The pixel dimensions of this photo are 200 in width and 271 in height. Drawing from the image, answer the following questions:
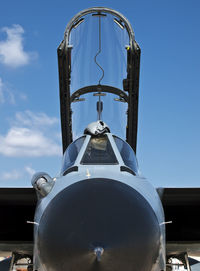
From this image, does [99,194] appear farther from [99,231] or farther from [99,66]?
[99,66]

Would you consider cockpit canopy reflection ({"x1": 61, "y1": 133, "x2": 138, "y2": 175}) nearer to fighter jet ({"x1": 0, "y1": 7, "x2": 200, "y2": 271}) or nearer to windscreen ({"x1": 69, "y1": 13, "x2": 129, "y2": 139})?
fighter jet ({"x1": 0, "y1": 7, "x2": 200, "y2": 271})

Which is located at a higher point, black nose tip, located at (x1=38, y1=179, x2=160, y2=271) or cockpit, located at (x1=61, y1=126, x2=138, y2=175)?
cockpit, located at (x1=61, y1=126, x2=138, y2=175)

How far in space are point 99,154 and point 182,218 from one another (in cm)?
280

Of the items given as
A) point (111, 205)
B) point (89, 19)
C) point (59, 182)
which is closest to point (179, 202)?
point (59, 182)

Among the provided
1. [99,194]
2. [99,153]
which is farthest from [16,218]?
[99,194]

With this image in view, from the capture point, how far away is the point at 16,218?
6.33 m

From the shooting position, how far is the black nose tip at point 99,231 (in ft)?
8.81

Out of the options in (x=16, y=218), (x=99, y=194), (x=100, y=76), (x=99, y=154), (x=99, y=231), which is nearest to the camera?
(x=99, y=231)

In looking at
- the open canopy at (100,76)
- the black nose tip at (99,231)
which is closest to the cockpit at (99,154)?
the black nose tip at (99,231)

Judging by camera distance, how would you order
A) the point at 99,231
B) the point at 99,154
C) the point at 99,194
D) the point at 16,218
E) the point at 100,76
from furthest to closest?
1. the point at 100,76
2. the point at 16,218
3. the point at 99,154
4. the point at 99,194
5. the point at 99,231

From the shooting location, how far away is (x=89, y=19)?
7.91m

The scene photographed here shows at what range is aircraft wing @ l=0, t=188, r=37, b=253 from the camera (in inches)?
241

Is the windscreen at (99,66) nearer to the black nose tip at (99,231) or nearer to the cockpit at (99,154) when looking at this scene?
the cockpit at (99,154)

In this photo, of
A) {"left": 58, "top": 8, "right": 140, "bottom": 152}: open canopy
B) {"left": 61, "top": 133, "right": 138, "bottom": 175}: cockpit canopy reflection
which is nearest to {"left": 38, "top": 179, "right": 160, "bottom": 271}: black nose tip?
{"left": 61, "top": 133, "right": 138, "bottom": 175}: cockpit canopy reflection
